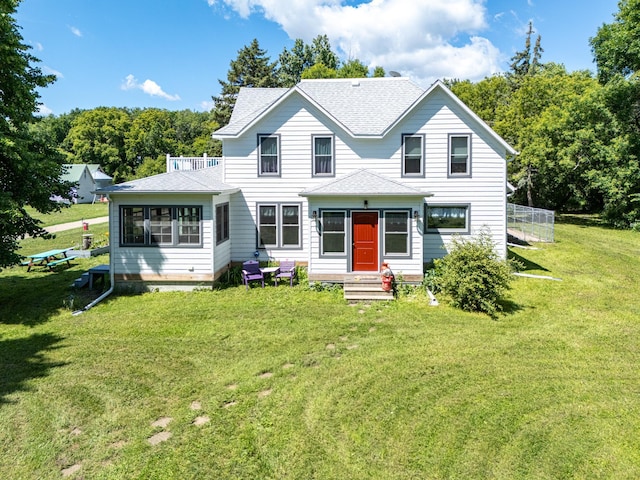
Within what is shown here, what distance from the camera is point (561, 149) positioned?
31875 millimetres

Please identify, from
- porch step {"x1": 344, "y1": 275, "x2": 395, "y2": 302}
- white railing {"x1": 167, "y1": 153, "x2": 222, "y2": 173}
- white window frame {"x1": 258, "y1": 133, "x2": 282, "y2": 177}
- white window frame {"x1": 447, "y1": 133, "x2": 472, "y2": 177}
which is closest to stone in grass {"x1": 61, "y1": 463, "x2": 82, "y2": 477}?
porch step {"x1": 344, "y1": 275, "x2": 395, "y2": 302}

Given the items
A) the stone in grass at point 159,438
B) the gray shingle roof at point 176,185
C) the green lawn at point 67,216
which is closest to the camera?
the stone in grass at point 159,438

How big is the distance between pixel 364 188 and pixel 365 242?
1.87m

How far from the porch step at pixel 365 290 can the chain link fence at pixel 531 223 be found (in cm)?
1429

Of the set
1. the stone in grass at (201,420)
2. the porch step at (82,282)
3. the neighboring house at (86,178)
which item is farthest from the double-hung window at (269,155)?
the neighboring house at (86,178)

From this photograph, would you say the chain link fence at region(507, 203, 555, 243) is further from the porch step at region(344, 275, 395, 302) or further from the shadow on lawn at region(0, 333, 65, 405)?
the shadow on lawn at region(0, 333, 65, 405)

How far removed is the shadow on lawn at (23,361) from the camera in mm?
7477

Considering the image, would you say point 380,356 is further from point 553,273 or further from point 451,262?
point 553,273

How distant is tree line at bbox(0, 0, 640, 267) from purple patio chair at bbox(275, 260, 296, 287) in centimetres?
734

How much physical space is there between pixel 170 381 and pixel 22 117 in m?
9.30

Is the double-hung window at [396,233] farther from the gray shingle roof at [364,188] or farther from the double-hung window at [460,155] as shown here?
the double-hung window at [460,155]

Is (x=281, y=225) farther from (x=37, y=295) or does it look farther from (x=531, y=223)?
(x=531, y=223)

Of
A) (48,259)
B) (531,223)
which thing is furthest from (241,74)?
(531,223)

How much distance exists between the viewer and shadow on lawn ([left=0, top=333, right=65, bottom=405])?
7477mm
